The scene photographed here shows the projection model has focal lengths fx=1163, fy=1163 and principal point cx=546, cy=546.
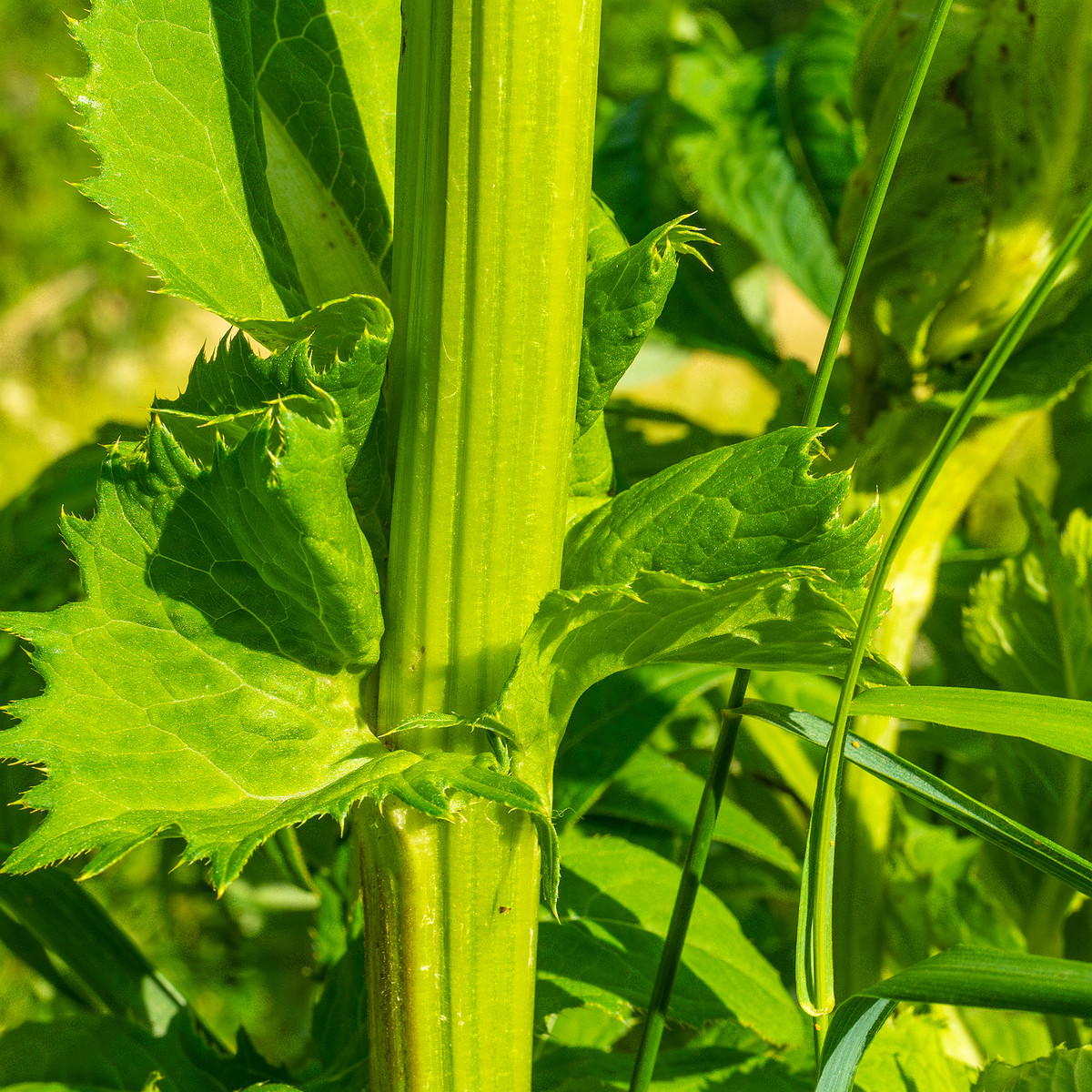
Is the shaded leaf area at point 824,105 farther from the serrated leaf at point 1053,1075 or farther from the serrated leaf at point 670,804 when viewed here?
the serrated leaf at point 1053,1075

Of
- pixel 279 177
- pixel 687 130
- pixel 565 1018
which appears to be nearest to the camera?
pixel 279 177

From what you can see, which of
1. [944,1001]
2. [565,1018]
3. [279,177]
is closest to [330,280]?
[279,177]

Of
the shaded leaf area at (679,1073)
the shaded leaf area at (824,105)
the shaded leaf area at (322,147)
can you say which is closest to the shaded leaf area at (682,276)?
the shaded leaf area at (824,105)

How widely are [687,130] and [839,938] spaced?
0.74 meters

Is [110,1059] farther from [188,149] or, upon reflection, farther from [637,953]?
[188,149]

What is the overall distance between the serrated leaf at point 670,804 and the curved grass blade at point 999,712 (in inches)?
15.3

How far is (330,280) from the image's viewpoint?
56cm

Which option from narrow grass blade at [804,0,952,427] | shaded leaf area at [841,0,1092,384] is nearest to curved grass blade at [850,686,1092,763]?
narrow grass blade at [804,0,952,427]

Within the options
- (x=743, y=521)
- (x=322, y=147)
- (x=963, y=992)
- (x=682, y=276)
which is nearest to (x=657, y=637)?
(x=743, y=521)

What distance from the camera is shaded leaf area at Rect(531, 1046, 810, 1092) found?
0.66 m

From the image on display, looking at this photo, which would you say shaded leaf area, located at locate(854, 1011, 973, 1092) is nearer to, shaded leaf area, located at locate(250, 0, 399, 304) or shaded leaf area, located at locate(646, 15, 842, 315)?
shaded leaf area, located at locate(250, 0, 399, 304)

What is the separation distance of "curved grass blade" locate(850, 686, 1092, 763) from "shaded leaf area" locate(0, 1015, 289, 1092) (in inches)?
18.1

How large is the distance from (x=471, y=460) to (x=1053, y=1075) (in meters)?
0.40

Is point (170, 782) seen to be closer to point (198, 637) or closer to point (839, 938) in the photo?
point (198, 637)
